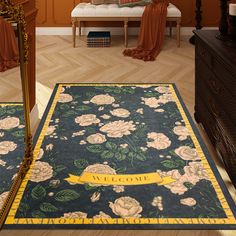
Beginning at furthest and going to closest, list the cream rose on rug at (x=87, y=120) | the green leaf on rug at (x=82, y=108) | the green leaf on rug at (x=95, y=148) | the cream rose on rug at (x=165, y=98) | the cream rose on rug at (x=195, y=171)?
the cream rose on rug at (x=165, y=98) → the green leaf on rug at (x=82, y=108) → the cream rose on rug at (x=87, y=120) → the green leaf on rug at (x=95, y=148) → the cream rose on rug at (x=195, y=171)

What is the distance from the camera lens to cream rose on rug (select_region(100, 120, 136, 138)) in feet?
11.0

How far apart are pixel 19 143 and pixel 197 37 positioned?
1.68 metres

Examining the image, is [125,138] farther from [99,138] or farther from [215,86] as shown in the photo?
[215,86]

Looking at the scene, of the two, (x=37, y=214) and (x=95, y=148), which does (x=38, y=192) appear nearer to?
(x=37, y=214)

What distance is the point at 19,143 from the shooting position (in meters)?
2.62

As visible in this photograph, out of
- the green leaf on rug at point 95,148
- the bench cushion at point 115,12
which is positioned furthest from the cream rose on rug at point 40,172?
the bench cushion at point 115,12

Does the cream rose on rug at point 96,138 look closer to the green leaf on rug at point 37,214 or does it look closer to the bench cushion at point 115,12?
the green leaf on rug at point 37,214

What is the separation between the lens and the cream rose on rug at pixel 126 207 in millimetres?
2309

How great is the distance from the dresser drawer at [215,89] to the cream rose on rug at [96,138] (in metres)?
0.92

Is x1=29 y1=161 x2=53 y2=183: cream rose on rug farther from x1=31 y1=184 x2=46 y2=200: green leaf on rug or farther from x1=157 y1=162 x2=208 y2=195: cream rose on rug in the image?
x1=157 y1=162 x2=208 y2=195: cream rose on rug

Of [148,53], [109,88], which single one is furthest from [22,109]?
[148,53]

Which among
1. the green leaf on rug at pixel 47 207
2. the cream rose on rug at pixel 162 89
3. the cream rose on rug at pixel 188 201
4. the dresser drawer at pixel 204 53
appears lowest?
the green leaf on rug at pixel 47 207

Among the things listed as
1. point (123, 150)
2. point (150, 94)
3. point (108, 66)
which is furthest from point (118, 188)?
point (108, 66)

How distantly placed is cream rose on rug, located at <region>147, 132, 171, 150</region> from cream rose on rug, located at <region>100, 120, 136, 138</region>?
21 cm
